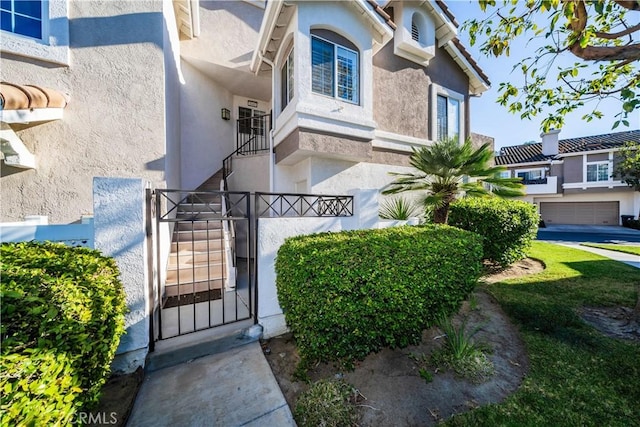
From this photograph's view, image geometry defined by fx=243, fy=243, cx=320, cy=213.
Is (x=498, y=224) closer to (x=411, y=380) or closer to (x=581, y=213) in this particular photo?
(x=411, y=380)

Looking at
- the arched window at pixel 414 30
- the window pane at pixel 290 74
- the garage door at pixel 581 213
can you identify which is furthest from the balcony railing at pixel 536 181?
the window pane at pixel 290 74

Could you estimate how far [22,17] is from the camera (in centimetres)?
564

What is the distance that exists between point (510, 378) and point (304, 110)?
23.5 feet

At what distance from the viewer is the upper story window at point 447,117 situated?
11.3 metres

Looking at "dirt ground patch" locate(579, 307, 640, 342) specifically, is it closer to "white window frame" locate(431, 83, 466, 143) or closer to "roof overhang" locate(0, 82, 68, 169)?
"white window frame" locate(431, 83, 466, 143)

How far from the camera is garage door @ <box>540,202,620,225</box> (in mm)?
27281

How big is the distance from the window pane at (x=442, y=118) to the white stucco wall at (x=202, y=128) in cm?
1032

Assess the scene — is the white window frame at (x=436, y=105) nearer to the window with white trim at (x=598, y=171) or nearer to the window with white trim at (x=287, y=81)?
the window with white trim at (x=287, y=81)

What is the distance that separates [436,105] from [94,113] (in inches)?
480

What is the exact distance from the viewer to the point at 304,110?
6.91 m

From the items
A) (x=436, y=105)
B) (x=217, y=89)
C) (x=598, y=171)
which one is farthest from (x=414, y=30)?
(x=598, y=171)

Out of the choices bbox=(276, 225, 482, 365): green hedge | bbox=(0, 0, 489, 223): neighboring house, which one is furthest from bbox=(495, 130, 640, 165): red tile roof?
bbox=(276, 225, 482, 365): green hedge

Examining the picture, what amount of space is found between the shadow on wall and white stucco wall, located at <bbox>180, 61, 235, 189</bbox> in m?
3.94

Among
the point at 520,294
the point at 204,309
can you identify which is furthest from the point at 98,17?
the point at 520,294
